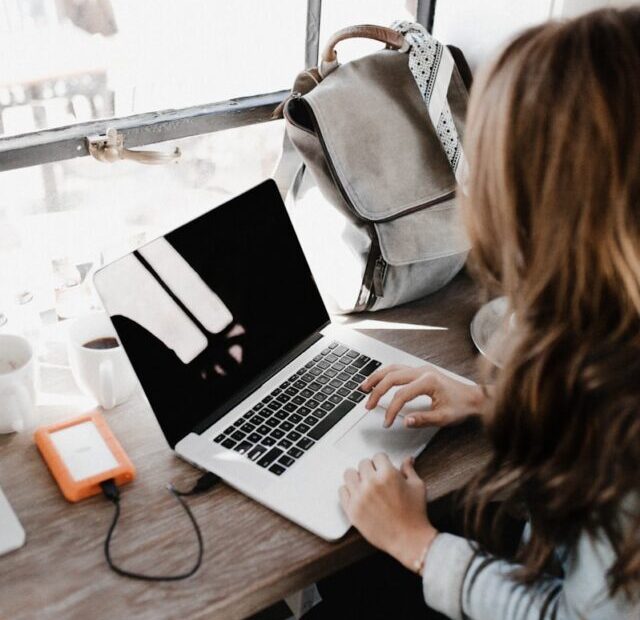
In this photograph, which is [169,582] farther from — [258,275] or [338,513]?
[258,275]

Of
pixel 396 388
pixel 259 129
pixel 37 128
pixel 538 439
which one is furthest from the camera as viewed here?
pixel 259 129

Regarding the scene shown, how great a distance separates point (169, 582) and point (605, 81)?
59 centimetres

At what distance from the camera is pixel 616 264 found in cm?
62

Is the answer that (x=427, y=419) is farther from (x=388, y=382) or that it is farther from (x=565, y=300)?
(x=565, y=300)

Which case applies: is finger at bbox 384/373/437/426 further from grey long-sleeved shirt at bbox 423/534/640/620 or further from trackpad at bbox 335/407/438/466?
grey long-sleeved shirt at bbox 423/534/640/620

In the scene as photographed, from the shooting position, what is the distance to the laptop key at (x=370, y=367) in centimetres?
103

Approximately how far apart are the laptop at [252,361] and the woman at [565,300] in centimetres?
20

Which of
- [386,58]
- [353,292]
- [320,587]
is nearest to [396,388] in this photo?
[353,292]

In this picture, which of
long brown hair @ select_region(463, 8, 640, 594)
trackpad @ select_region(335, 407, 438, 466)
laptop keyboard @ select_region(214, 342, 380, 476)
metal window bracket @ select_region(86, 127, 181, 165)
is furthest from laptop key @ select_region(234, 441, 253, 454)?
metal window bracket @ select_region(86, 127, 181, 165)

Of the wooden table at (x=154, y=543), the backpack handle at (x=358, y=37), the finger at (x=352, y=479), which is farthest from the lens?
the backpack handle at (x=358, y=37)

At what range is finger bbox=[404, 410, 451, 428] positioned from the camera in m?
0.91

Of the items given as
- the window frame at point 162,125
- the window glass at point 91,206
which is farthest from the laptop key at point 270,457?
the window frame at point 162,125

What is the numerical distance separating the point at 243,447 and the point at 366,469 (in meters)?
0.15

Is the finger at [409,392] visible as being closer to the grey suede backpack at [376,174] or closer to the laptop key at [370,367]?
the laptop key at [370,367]
